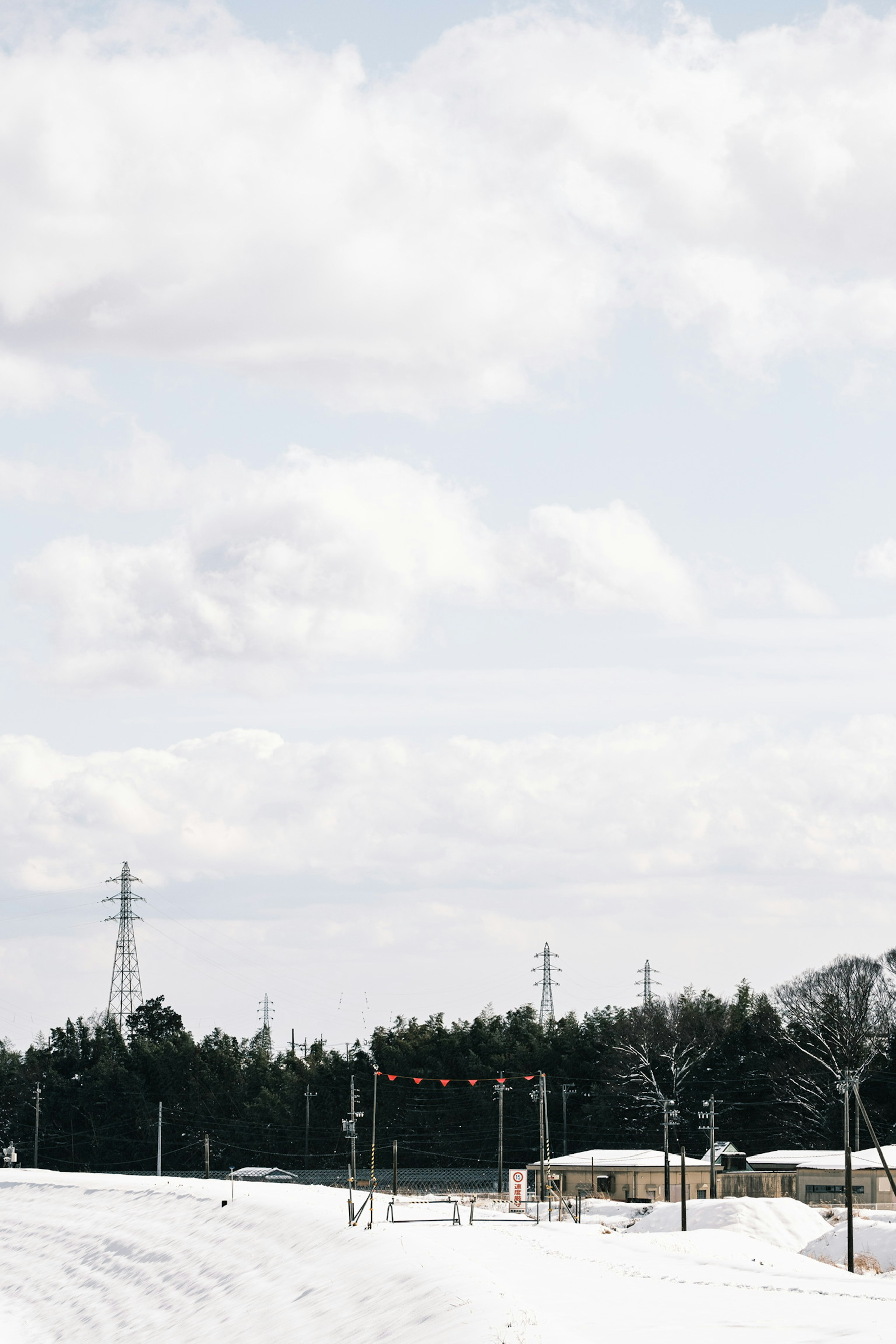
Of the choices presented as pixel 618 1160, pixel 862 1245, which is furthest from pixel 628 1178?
pixel 862 1245

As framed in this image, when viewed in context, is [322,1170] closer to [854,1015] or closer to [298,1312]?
[854,1015]

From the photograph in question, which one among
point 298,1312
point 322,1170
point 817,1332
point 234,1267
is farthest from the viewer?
point 322,1170

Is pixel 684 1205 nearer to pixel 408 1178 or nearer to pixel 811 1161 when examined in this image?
pixel 811 1161

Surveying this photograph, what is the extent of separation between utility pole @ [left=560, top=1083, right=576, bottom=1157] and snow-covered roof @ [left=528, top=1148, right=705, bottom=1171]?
1315 cm

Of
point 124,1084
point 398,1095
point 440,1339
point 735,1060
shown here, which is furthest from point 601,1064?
point 440,1339

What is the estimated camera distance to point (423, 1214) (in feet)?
210

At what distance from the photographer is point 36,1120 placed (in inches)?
5094

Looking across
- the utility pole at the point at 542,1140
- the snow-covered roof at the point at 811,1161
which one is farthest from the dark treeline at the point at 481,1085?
the utility pole at the point at 542,1140

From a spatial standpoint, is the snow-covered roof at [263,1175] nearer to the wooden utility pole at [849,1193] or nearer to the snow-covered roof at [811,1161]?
the snow-covered roof at [811,1161]

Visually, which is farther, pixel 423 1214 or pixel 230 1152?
pixel 230 1152

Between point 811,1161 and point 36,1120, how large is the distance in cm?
7100

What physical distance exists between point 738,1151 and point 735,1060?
9.78m

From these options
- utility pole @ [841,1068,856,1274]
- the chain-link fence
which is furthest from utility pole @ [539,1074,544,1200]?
utility pole @ [841,1068,856,1274]

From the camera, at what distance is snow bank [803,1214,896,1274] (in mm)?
64125
